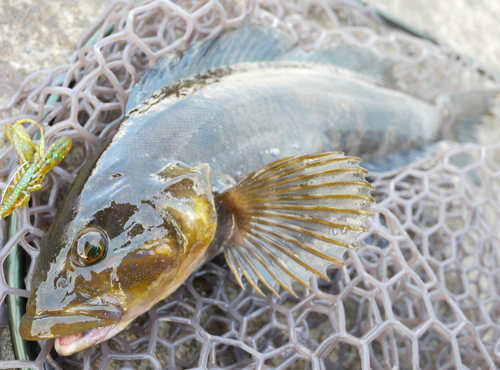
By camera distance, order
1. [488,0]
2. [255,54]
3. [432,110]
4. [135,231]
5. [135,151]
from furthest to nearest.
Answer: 1. [488,0]
2. [432,110]
3. [255,54]
4. [135,151]
5. [135,231]

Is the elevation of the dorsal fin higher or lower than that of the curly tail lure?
lower

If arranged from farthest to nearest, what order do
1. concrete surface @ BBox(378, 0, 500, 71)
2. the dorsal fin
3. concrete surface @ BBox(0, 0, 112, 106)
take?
concrete surface @ BBox(378, 0, 500, 71) → concrete surface @ BBox(0, 0, 112, 106) → the dorsal fin

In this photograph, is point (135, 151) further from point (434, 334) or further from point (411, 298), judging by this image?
point (434, 334)

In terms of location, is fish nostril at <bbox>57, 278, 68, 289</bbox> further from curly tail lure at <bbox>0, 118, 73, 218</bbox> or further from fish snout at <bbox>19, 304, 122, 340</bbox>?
curly tail lure at <bbox>0, 118, 73, 218</bbox>

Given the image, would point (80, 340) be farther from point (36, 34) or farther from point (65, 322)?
point (36, 34)

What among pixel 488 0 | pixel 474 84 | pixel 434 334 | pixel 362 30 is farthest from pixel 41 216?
pixel 488 0

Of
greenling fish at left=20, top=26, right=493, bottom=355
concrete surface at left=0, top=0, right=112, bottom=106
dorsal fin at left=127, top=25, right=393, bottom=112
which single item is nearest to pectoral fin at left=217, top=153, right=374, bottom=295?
greenling fish at left=20, top=26, right=493, bottom=355

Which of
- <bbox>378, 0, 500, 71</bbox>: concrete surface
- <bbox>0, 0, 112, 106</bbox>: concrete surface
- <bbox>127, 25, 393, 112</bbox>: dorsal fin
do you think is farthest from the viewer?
<bbox>378, 0, 500, 71</bbox>: concrete surface
